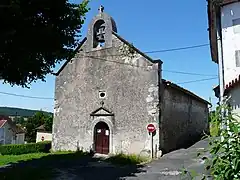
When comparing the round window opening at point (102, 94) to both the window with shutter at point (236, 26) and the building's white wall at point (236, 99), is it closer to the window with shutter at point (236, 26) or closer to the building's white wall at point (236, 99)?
the window with shutter at point (236, 26)

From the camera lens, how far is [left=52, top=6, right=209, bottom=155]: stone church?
1557cm

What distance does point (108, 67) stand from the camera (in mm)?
17344

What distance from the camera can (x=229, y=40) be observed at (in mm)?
8320

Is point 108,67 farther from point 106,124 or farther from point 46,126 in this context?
point 46,126

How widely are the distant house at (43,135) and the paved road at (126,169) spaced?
848 inches

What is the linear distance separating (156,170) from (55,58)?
632 cm

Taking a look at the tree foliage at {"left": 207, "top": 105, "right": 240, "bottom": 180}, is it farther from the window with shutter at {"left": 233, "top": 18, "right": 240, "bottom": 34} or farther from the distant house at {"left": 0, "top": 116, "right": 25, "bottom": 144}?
the distant house at {"left": 0, "top": 116, "right": 25, "bottom": 144}

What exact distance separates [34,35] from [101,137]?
1004 centimetres

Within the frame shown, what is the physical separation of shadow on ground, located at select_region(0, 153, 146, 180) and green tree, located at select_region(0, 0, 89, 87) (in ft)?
12.3

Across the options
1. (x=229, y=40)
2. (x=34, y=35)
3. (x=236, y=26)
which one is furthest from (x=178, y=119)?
(x=34, y=35)

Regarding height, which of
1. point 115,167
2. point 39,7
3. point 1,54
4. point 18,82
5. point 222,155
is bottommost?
point 115,167

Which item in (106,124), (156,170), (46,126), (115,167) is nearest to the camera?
(156,170)

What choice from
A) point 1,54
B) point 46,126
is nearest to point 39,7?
point 1,54

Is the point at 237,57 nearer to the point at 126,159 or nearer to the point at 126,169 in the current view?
the point at 126,169
